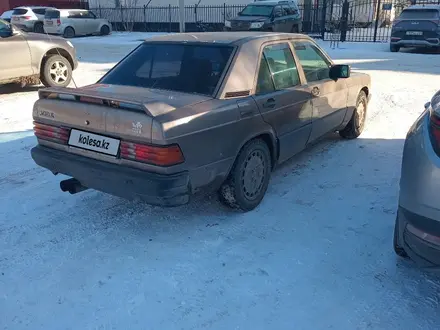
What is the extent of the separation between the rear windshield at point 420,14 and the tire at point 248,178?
14.8m

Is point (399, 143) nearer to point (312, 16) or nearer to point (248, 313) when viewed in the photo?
point (248, 313)

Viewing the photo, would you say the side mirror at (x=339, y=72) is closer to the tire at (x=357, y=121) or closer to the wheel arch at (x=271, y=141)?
the tire at (x=357, y=121)

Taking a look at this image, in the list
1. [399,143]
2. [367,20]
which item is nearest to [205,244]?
[399,143]

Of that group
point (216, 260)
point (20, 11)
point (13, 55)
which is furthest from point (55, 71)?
point (20, 11)

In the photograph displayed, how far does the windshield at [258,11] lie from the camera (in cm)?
1994

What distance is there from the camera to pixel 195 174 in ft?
10.9

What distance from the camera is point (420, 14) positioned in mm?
16172

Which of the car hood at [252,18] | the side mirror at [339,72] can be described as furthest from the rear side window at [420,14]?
the side mirror at [339,72]

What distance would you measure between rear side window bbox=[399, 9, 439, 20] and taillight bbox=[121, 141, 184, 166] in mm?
15882

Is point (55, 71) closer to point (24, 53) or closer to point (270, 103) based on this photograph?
point (24, 53)

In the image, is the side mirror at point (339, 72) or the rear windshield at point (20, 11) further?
the rear windshield at point (20, 11)

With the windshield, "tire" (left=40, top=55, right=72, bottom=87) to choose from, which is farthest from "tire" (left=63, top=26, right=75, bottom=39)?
"tire" (left=40, top=55, right=72, bottom=87)

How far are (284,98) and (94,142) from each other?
72.0 inches

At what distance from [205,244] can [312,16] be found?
2515 centimetres
